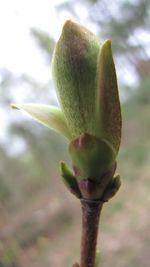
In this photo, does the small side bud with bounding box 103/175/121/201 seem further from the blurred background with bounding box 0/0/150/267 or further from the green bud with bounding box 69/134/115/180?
the blurred background with bounding box 0/0/150/267

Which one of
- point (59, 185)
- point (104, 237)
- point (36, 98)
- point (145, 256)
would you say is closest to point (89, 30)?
point (145, 256)

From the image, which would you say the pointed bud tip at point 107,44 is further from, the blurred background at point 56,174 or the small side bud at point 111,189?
the blurred background at point 56,174

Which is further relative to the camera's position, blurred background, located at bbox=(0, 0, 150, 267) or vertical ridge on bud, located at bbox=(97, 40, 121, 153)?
blurred background, located at bbox=(0, 0, 150, 267)

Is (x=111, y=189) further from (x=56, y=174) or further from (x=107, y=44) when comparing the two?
(x=56, y=174)

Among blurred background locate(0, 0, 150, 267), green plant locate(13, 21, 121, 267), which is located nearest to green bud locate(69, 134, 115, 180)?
green plant locate(13, 21, 121, 267)

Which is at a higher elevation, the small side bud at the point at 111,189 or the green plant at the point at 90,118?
the green plant at the point at 90,118

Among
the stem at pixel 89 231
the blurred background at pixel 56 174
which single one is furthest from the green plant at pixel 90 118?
the blurred background at pixel 56 174
